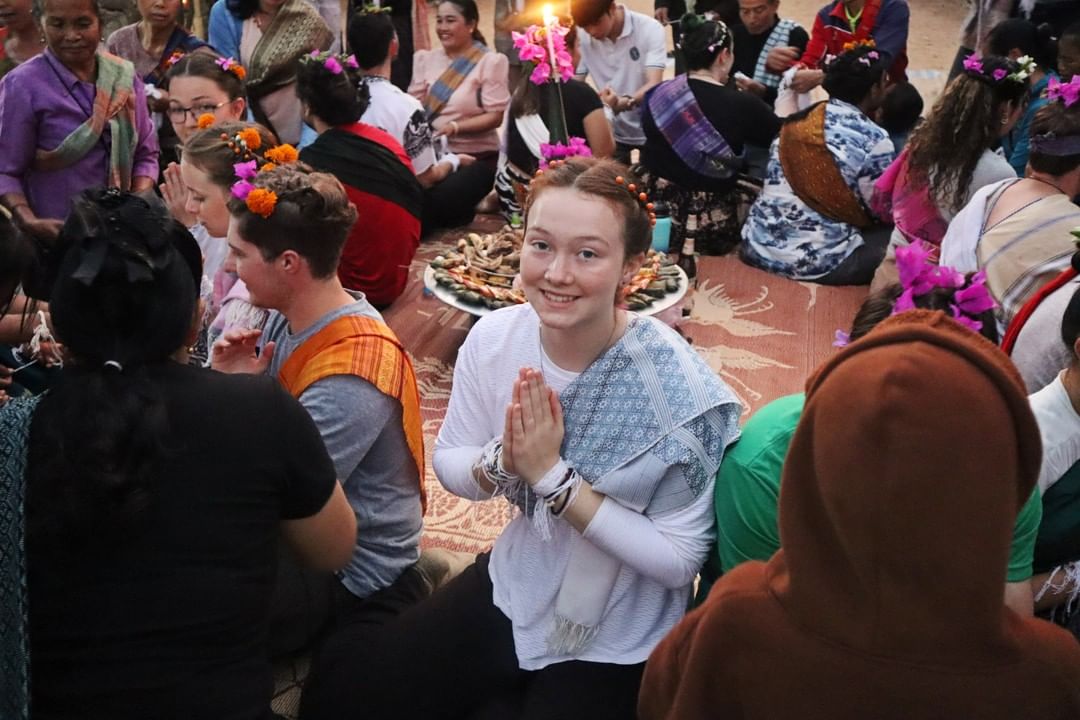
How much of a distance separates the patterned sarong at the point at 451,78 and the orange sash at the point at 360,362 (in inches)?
125

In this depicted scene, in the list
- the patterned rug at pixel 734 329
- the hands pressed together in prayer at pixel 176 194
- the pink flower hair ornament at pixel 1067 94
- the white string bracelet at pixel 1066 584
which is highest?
the pink flower hair ornament at pixel 1067 94

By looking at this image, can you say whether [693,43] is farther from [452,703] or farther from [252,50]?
[452,703]

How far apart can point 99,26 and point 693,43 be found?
2.35 meters

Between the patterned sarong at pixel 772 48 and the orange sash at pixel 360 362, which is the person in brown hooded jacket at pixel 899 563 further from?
the patterned sarong at pixel 772 48

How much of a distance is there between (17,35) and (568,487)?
296 cm

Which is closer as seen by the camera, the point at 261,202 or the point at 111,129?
the point at 261,202

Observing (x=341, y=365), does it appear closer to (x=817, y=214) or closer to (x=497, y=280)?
(x=497, y=280)

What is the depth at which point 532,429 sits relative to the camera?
5.29 ft

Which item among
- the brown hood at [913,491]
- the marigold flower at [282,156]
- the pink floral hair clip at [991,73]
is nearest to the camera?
the brown hood at [913,491]

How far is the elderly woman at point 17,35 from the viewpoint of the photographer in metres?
3.36

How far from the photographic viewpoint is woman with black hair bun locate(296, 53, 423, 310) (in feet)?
11.7

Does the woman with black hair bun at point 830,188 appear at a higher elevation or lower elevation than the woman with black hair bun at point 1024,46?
lower

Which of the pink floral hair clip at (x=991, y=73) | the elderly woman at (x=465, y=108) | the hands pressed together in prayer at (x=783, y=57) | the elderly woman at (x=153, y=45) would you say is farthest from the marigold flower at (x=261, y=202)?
the hands pressed together in prayer at (x=783, y=57)

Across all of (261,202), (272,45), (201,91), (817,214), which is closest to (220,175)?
(261,202)
